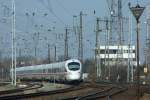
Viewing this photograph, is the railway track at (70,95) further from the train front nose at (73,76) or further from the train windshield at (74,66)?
the train windshield at (74,66)

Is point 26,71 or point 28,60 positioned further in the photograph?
point 28,60

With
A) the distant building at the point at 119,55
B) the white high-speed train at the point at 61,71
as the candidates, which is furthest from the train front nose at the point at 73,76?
the distant building at the point at 119,55

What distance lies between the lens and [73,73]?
6112cm

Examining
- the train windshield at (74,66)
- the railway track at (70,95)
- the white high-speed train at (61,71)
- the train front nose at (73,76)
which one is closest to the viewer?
the railway track at (70,95)

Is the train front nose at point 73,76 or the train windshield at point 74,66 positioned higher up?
the train windshield at point 74,66

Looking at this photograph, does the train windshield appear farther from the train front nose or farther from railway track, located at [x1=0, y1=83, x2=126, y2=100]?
railway track, located at [x1=0, y1=83, x2=126, y2=100]

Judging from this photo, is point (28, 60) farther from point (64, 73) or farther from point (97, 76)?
point (64, 73)

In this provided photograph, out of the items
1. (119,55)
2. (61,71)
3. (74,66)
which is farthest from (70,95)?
(119,55)

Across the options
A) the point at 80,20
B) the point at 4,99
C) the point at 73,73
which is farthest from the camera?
the point at 80,20

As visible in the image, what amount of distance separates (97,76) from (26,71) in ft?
39.6

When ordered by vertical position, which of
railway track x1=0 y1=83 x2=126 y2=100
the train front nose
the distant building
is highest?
the distant building

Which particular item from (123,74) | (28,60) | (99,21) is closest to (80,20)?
(99,21)

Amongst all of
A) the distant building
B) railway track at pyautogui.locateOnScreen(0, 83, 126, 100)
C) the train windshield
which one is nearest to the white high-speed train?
the train windshield

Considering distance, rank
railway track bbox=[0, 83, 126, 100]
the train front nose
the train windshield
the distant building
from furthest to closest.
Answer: the distant building
the train windshield
the train front nose
railway track bbox=[0, 83, 126, 100]
